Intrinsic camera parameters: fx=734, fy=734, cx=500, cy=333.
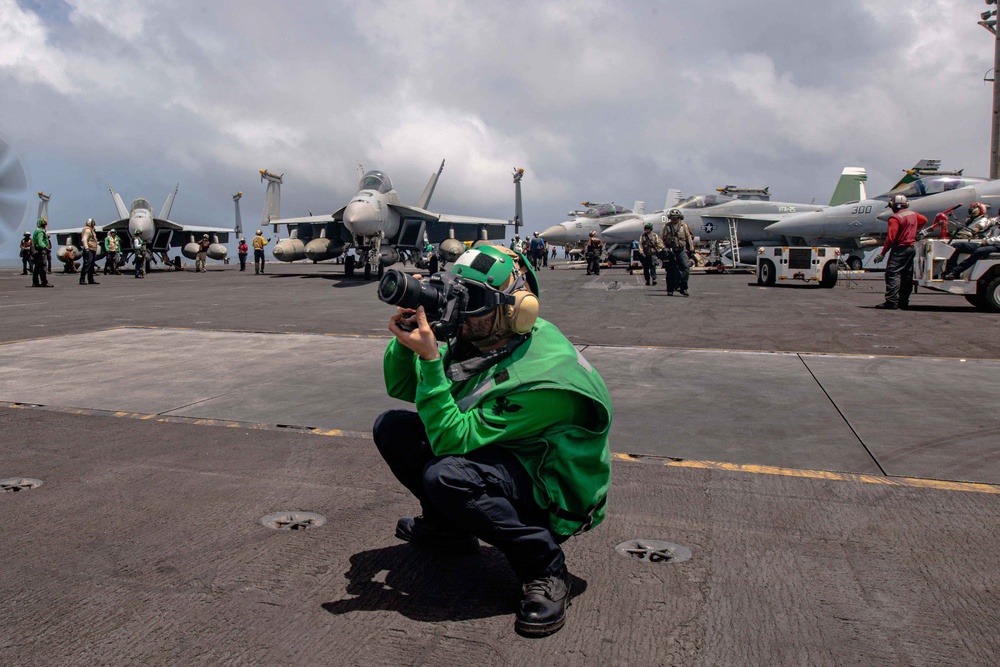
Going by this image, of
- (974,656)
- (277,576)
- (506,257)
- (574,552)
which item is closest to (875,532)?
(974,656)

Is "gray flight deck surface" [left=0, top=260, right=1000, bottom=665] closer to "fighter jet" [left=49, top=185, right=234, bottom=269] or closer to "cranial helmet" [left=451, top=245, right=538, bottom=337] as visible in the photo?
"cranial helmet" [left=451, top=245, right=538, bottom=337]

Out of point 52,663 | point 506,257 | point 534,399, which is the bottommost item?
point 52,663

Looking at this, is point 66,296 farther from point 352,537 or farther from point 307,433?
point 352,537

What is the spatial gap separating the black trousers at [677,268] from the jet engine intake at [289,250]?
16161 mm

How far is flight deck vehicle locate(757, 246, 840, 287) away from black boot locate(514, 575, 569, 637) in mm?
18850

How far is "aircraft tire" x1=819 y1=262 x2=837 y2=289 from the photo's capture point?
1948 centimetres

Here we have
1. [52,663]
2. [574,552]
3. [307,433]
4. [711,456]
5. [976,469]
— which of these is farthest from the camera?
[307,433]

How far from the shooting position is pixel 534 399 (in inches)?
96.6

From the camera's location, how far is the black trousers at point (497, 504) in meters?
2.44

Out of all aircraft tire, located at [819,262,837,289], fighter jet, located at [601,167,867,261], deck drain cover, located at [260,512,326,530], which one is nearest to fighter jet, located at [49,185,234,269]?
fighter jet, located at [601,167,867,261]

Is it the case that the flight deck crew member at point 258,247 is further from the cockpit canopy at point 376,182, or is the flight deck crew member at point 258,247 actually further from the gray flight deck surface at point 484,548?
the gray flight deck surface at point 484,548

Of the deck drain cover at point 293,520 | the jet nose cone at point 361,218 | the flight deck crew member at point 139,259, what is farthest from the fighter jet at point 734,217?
the deck drain cover at point 293,520

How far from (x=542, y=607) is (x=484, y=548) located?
0.84 metres

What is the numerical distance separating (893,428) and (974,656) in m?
3.15
